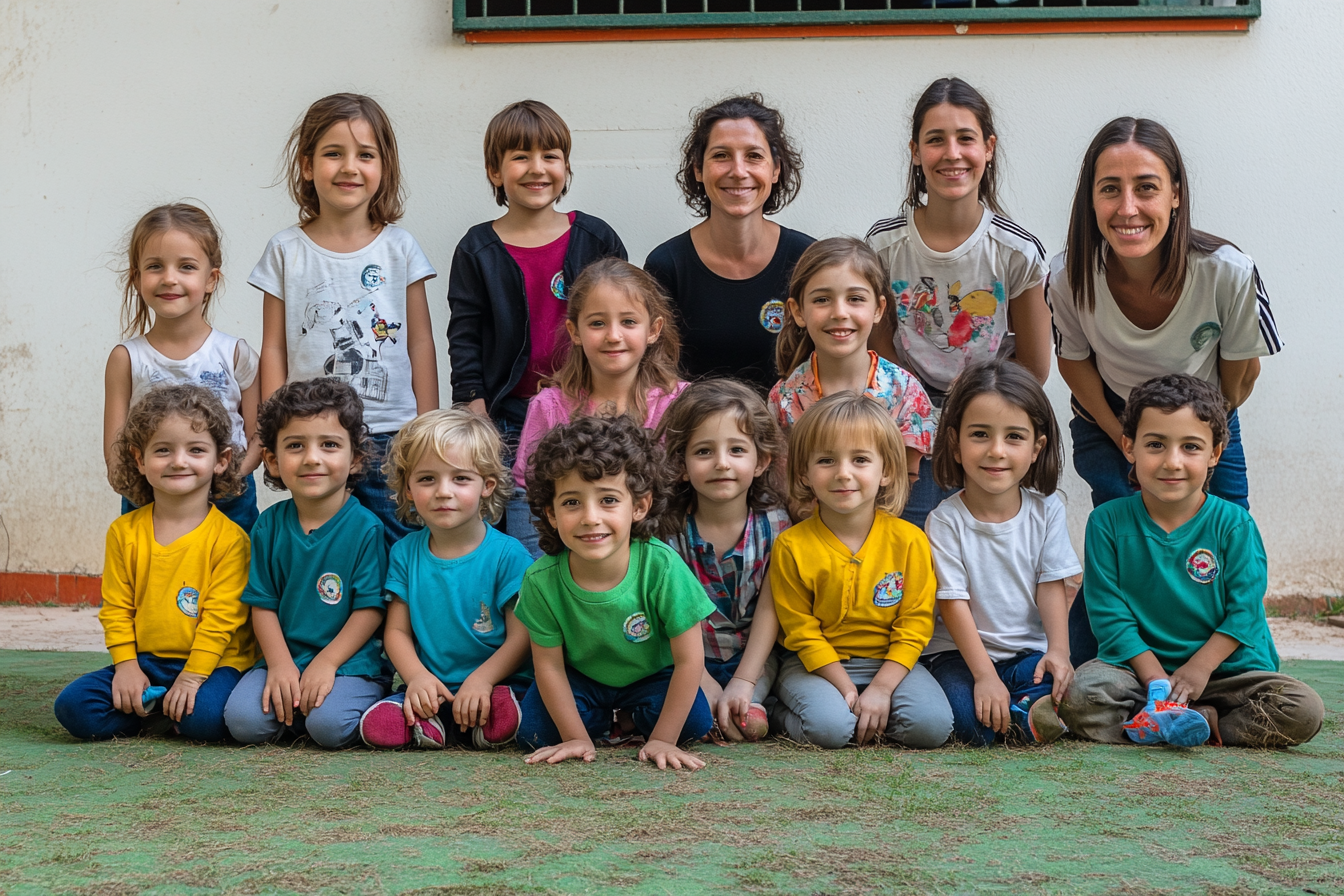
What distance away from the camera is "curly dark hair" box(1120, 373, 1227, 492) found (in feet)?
8.86

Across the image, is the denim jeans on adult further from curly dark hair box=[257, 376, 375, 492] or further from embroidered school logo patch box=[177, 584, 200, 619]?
embroidered school logo patch box=[177, 584, 200, 619]

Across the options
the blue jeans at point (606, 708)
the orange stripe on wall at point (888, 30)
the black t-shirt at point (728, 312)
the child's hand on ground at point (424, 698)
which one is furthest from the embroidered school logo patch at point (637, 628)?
the orange stripe on wall at point (888, 30)

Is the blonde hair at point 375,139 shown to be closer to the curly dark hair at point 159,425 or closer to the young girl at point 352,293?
the young girl at point 352,293

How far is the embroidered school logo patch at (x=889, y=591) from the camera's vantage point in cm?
276

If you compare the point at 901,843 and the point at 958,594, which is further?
the point at 958,594

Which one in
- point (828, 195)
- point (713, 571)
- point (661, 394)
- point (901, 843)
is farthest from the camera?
point (828, 195)

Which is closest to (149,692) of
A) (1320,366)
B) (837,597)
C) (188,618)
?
(188,618)

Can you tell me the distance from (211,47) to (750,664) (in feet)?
10.6

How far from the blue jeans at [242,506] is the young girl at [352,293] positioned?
287 millimetres

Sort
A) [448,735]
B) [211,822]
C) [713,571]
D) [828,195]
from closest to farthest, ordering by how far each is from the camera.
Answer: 1. [211,822]
2. [448,735]
3. [713,571]
4. [828,195]

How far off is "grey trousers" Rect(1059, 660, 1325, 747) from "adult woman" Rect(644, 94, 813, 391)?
1.26 m

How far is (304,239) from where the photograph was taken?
10.9 ft

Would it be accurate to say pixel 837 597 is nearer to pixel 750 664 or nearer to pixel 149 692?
pixel 750 664

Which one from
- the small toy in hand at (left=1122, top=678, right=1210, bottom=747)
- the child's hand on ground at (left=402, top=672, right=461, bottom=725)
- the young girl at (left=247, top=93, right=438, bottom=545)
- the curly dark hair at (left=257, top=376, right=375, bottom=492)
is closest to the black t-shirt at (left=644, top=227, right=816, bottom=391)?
the young girl at (left=247, top=93, right=438, bottom=545)
